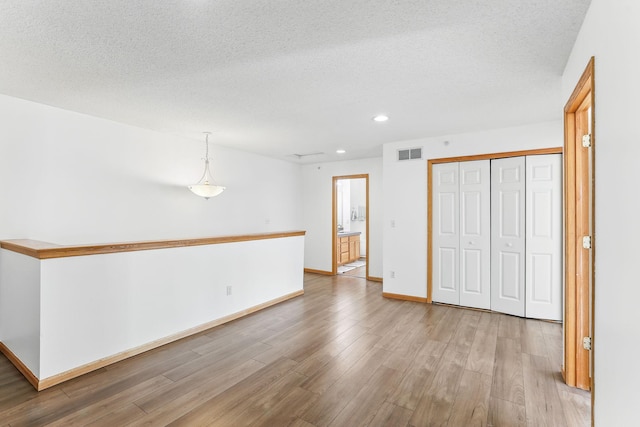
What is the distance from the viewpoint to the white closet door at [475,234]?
4.15m

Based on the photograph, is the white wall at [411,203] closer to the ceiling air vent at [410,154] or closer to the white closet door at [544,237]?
the ceiling air vent at [410,154]

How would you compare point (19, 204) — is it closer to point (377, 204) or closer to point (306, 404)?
point (306, 404)

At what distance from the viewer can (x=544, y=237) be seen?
376 cm

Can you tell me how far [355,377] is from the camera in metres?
2.46

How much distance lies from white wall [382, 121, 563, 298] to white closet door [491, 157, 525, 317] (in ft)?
1.14

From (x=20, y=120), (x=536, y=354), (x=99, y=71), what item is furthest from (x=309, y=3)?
(x=536, y=354)

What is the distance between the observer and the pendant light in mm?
4035

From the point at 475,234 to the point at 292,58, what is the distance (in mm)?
3451

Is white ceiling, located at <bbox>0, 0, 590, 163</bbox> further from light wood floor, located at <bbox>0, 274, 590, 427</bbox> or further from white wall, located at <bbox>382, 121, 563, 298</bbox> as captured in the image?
light wood floor, located at <bbox>0, 274, 590, 427</bbox>

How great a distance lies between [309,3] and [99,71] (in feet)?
6.22

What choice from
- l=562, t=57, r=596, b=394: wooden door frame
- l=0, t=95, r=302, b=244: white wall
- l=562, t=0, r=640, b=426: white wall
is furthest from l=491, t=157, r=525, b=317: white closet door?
l=0, t=95, r=302, b=244: white wall

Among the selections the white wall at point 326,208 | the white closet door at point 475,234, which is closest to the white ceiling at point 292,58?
the white closet door at point 475,234

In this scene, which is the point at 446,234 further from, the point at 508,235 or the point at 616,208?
the point at 616,208

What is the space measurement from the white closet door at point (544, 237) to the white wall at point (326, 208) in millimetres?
2587
